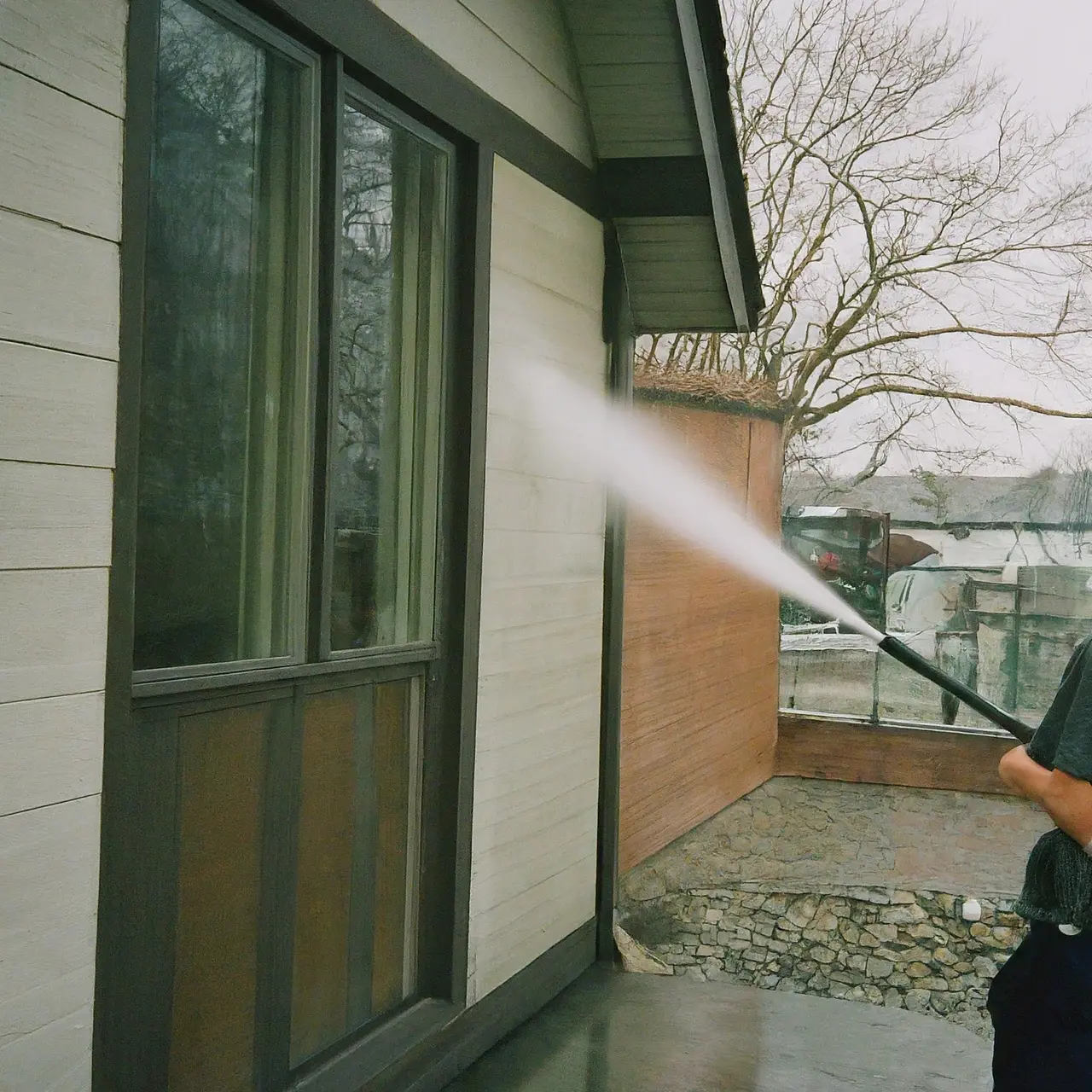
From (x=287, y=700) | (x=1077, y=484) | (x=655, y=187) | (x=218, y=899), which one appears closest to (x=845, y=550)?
(x=1077, y=484)

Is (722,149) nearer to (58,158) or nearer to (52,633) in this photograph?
(58,158)

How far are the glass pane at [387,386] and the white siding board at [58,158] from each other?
0.92 meters

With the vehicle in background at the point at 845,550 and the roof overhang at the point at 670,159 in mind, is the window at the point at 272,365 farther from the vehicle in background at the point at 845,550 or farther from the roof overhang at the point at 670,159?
the vehicle in background at the point at 845,550

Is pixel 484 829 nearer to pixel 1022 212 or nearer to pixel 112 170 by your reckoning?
pixel 112 170

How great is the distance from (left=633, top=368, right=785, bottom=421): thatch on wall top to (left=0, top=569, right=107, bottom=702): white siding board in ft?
15.3

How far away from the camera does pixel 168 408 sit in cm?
244

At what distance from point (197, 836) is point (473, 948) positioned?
5.17ft

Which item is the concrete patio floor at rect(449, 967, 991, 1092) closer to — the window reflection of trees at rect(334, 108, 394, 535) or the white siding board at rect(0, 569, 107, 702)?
the window reflection of trees at rect(334, 108, 394, 535)

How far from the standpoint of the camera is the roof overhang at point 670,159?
14.0 ft

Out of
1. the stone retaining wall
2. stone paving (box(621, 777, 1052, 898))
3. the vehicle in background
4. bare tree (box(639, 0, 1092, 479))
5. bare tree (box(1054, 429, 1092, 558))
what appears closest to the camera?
the stone retaining wall

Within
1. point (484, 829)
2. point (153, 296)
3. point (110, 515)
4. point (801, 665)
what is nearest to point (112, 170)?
point (153, 296)

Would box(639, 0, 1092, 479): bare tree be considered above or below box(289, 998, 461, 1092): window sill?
above

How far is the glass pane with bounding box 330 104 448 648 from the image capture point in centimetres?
310

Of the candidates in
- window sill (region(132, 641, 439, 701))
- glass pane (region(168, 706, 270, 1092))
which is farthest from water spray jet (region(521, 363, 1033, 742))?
glass pane (region(168, 706, 270, 1092))
